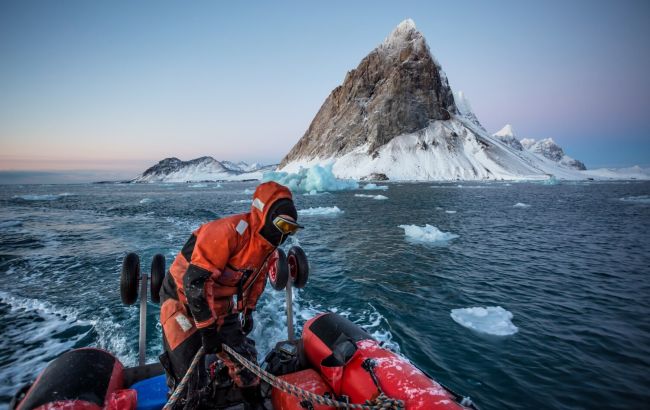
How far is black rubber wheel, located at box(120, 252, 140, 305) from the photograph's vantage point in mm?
3590

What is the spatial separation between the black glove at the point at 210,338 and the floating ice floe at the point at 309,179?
47398 millimetres

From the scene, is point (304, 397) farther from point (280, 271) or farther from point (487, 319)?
point (487, 319)

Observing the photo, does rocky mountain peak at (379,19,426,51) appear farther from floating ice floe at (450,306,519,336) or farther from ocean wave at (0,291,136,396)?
ocean wave at (0,291,136,396)

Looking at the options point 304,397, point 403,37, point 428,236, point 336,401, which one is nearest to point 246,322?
point 304,397

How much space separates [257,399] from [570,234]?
63.3ft

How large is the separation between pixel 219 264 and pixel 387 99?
127m

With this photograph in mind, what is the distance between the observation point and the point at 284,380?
3277 mm

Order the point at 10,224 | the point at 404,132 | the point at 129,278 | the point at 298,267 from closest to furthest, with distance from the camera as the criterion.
→ 1. the point at 129,278
2. the point at 298,267
3. the point at 10,224
4. the point at 404,132

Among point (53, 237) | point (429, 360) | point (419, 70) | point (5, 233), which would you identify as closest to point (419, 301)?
point (429, 360)

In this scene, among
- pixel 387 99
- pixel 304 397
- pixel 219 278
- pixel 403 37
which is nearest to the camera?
pixel 304 397

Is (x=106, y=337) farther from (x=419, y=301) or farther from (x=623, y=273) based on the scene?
(x=623, y=273)

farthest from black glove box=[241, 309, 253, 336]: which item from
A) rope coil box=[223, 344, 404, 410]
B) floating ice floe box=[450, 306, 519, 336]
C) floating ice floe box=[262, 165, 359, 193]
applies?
floating ice floe box=[262, 165, 359, 193]

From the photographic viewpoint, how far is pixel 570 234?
54.7ft

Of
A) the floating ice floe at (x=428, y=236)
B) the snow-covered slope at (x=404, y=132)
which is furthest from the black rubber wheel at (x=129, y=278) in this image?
the snow-covered slope at (x=404, y=132)
